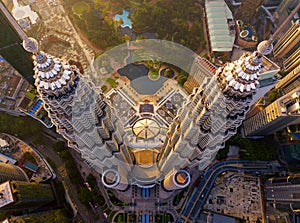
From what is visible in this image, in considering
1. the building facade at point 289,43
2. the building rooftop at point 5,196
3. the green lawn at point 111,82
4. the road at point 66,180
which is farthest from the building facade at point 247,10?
the building rooftop at point 5,196

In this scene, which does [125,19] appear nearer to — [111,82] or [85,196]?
[111,82]

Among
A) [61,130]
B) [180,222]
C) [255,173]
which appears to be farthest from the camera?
[255,173]

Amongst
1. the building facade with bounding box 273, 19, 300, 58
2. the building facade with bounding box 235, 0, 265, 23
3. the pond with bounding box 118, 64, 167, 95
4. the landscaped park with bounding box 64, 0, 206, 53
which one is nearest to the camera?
the building facade with bounding box 273, 19, 300, 58

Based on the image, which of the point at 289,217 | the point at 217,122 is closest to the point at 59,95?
the point at 217,122

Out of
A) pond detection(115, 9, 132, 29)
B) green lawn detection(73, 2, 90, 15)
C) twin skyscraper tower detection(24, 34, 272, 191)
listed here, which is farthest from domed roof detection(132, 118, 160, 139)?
green lawn detection(73, 2, 90, 15)

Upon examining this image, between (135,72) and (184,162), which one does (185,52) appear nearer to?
(135,72)

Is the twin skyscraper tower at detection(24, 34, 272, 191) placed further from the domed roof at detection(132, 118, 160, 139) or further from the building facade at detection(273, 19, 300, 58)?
the building facade at detection(273, 19, 300, 58)

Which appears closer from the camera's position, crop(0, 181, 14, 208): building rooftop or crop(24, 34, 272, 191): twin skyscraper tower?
crop(24, 34, 272, 191): twin skyscraper tower

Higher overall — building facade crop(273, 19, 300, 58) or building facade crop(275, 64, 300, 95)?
building facade crop(273, 19, 300, 58)
